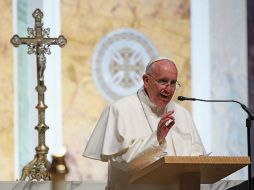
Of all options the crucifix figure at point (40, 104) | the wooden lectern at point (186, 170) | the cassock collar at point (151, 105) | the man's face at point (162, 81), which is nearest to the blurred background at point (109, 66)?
the crucifix figure at point (40, 104)

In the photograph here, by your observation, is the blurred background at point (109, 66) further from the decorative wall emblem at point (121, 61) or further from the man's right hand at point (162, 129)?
the man's right hand at point (162, 129)

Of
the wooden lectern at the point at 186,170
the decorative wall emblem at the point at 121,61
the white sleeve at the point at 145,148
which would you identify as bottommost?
the wooden lectern at the point at 186,170

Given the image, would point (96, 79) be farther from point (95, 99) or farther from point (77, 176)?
point (77, 176)

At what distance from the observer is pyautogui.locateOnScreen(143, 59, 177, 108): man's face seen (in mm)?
6336

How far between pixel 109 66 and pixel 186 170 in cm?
419

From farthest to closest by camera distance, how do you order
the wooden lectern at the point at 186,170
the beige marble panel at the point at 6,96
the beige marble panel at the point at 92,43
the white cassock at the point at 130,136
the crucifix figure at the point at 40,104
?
the beige marble panel at the point at 92,43 < the beige marble panel at the point at 6,96 < the crucifix figure at the point at 40,104 < the white cassock at the point at 130,136 < the wooden lectern at the point at 186,170

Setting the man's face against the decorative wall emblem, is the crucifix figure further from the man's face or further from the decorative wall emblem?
the decorative wall emblem

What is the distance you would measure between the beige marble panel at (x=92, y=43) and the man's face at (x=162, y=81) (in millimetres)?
2970

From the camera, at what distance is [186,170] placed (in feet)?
18.3

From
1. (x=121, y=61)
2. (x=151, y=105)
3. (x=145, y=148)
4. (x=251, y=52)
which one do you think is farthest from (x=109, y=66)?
(x=145, y=148)

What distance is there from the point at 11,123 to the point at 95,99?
36.5 inches

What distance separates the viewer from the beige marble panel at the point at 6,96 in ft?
30.1

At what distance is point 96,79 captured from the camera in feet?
31.4

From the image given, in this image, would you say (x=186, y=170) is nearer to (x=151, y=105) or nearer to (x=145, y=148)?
(x=145, y=148)
